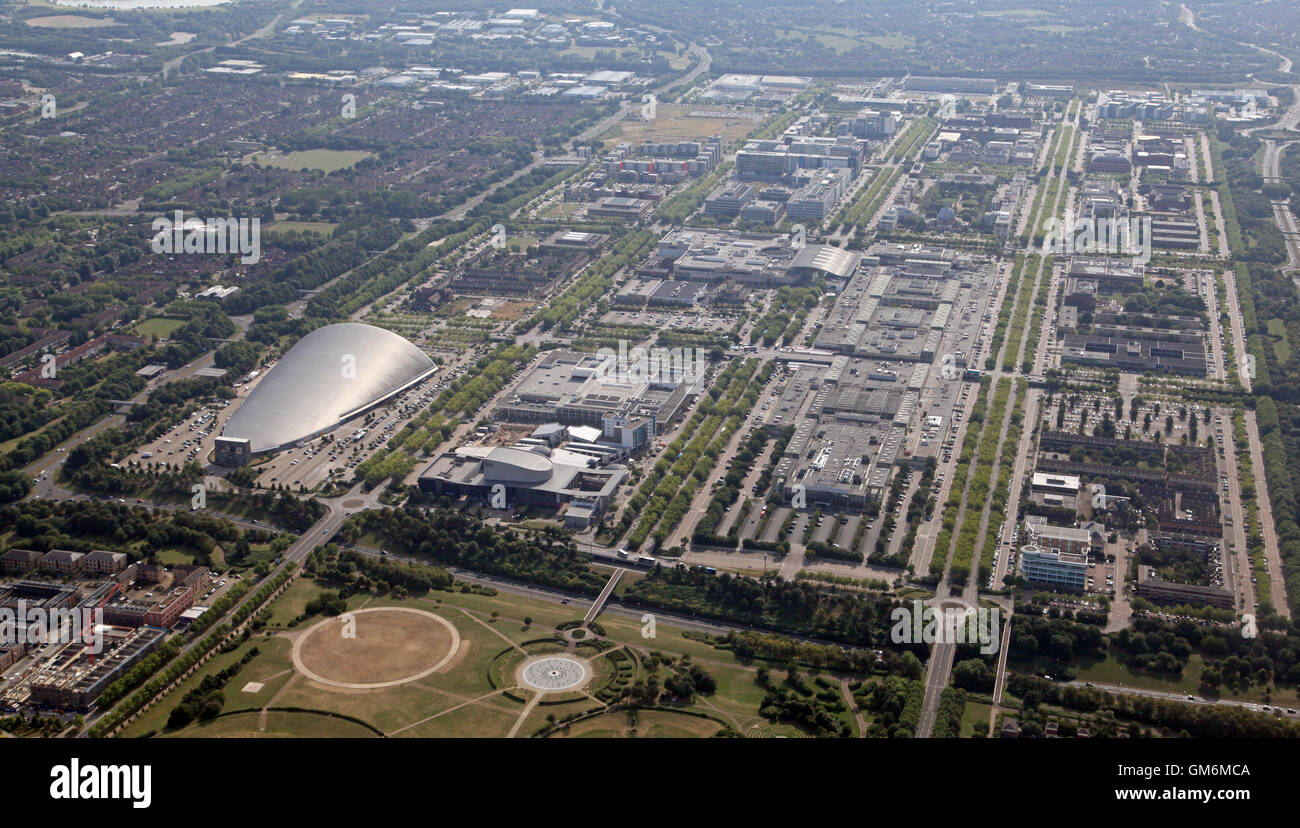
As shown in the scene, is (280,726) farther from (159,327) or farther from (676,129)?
(676,129)

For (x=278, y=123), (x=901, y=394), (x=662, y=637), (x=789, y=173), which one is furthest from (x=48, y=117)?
(x=662, y=637)

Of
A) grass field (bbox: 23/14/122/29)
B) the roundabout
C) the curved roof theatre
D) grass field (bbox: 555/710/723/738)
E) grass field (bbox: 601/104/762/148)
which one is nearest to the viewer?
grass field (bbox: 555/710/723/738)

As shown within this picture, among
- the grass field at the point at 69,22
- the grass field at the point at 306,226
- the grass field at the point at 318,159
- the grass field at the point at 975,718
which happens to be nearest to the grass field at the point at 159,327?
the grass field at the point at 306,226

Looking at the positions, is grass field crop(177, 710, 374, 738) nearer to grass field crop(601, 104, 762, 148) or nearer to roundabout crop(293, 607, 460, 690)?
roundabout crop(293, 607, 460, 690)

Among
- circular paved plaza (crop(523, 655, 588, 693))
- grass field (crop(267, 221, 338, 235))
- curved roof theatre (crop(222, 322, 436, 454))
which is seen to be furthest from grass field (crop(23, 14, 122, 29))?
circular paved plaza (crop(523, 655, 588, 693))
